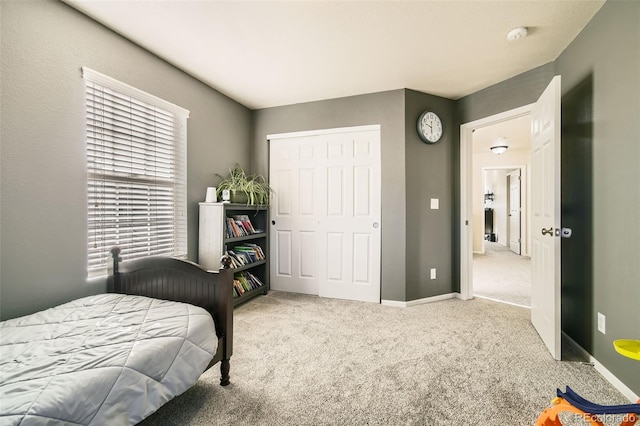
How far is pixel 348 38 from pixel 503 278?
13.9 ft

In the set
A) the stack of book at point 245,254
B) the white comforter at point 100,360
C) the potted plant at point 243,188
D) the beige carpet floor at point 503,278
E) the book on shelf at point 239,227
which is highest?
the potted plant at point 243,188

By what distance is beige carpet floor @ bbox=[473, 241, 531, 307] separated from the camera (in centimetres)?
355

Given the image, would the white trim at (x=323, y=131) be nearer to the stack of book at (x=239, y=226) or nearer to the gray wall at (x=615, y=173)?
the stack of book at (x=239, y=226)

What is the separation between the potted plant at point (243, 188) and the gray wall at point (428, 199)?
176 centimetres

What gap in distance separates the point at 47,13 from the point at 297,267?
3.08m

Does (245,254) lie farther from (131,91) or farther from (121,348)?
(121,348)

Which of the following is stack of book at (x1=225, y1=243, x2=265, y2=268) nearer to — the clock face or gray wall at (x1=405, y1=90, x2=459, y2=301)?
gray wall at (x1=405, y1=90, x2=459, y2=301)

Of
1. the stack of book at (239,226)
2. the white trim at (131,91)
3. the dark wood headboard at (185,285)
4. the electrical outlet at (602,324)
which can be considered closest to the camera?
the dark wood headboard at (185,285)

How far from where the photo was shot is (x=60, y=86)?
5.98 feet

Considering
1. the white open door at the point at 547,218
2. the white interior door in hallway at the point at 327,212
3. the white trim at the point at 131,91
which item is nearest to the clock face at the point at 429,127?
the white interior door in hallway at the point at 327,212

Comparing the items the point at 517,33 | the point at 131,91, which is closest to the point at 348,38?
the point at 517,33

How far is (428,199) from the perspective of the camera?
332cm

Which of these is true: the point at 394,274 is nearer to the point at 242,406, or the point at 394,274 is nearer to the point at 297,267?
the point at 297,267

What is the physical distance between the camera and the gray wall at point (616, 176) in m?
1.58
